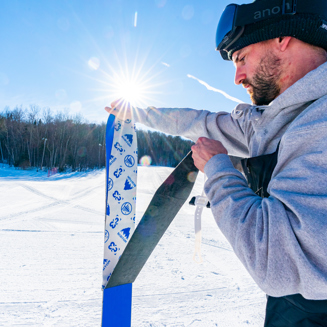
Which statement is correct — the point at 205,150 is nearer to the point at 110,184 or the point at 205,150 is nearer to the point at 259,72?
the point at 259,72

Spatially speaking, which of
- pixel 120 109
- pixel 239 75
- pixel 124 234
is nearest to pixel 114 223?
pixel 124 234

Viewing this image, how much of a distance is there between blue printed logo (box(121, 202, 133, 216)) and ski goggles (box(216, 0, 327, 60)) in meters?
1.41

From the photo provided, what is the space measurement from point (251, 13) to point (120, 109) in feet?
3.75

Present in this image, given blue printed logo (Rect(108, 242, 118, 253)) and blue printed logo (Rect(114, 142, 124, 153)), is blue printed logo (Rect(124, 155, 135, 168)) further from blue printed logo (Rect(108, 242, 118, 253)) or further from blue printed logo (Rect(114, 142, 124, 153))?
blue printed logo (Rect(108, 242, 118, 253))

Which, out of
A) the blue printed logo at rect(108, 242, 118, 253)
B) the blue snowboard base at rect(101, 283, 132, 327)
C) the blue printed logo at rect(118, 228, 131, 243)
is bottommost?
the blue snowboard base at rect(101, 283, 132, 327)

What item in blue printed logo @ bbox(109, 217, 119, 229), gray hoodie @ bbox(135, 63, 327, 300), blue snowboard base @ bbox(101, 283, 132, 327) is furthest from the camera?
blue printed logo @ bbox(109, 217, 119, 229)

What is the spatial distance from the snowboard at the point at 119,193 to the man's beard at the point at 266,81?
126cm

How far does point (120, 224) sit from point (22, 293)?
4.13ft

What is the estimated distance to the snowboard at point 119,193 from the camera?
1.78 metres

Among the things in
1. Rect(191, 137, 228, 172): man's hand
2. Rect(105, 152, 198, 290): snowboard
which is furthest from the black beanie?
Rect(105, 152, 198, 290): snowboard

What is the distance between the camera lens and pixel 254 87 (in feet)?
3.20

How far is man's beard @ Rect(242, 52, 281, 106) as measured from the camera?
887 mm

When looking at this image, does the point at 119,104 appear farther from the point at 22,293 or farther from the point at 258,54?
the point at 22,293

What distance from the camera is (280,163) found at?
67 cm
